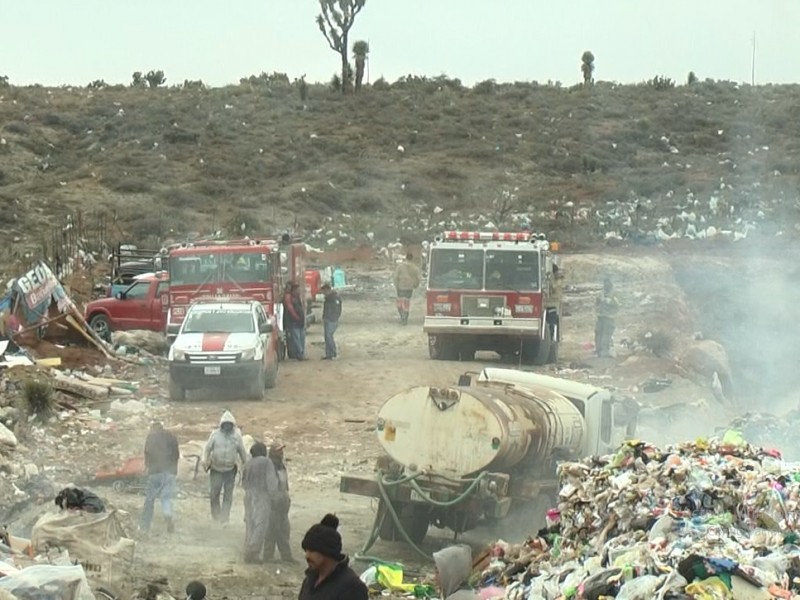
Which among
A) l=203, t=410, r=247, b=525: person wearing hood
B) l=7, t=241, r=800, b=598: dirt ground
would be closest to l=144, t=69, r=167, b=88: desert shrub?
l=7, t=241, r=800, b=598: dirt ground

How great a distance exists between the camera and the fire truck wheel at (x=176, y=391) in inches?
901

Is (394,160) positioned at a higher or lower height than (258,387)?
higher

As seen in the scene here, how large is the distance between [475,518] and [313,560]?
23.8ft

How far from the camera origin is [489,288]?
90.3 ft

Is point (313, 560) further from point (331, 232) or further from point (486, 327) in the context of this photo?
point (331, 232)

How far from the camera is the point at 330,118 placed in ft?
218

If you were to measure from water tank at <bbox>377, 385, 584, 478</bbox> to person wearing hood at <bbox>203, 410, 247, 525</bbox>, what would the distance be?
1757 millimetres

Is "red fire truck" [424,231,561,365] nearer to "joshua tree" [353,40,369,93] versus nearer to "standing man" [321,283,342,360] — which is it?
"standing man" [321,283,342,360]

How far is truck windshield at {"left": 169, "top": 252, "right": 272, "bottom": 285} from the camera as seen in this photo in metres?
26.0

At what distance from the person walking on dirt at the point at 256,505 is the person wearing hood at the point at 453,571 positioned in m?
1.90

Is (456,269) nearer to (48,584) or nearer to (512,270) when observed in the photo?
(512,270)

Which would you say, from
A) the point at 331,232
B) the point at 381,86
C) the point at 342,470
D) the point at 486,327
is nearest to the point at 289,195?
the point at 331,232

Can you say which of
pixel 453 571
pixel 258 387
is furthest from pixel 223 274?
pixel 453 571

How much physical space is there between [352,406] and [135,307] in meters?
7.42
